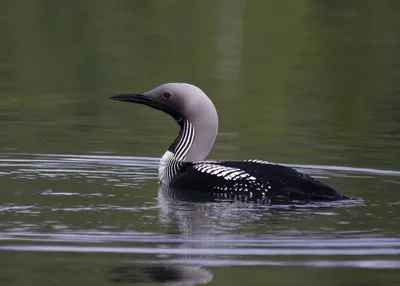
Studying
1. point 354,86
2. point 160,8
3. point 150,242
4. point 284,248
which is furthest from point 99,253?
point 160,8

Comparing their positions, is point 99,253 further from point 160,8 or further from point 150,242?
point 160,8

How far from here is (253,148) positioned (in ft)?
33.6

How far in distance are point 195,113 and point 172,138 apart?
232 centimetres

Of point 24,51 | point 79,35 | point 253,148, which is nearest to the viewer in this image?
point 253,148

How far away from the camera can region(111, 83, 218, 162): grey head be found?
846 centimetres

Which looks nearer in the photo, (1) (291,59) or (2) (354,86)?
(2) (354,86)

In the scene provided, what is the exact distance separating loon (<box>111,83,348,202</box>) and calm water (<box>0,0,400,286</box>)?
0.69ft

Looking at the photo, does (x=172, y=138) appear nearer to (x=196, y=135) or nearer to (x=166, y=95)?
(x=166, y=95)

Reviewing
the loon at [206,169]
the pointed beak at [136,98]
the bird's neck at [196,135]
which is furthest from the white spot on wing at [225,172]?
the pointed beak at [136,98]

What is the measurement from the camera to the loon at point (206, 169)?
7.51 metres

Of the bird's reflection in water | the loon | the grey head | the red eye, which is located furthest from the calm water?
the red eye

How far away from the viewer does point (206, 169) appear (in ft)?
25.9

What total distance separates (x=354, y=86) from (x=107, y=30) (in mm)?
7847

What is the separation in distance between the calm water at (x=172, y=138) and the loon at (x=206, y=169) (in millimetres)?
210
